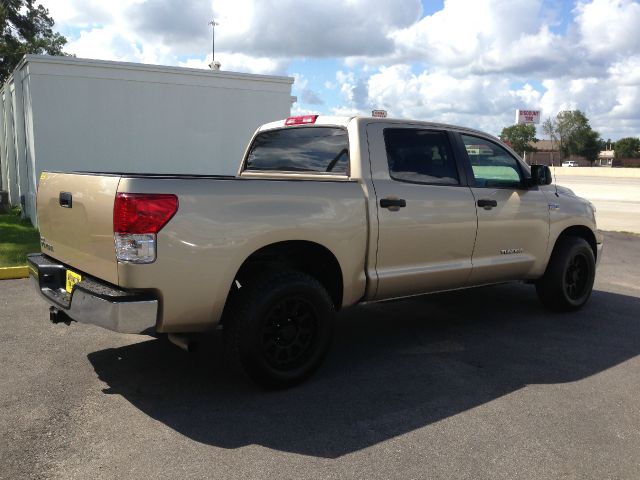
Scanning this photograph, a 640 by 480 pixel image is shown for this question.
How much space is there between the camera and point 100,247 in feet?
11.6

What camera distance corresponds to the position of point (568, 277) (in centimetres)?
610

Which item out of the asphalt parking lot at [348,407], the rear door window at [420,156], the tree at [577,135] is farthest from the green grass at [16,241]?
the tree at [577,135]

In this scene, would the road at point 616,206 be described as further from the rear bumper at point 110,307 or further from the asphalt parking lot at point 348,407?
the rear bumper at point 110,307

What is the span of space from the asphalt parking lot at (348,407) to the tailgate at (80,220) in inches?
34.2

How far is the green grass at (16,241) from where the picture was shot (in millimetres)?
7947

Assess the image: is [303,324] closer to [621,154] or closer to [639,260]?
[639,260]

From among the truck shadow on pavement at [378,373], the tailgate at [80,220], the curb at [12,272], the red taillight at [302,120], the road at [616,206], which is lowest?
the road at [616,206]

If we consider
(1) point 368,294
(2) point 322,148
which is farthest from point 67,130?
(1) point 368,294

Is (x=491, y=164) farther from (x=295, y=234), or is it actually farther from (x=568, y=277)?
(x=295, y=234)

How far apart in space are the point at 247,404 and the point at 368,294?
49.2 inches

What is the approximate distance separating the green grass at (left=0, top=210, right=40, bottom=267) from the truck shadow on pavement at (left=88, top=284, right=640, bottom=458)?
13.3 feet

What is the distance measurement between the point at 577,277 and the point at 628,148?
4601 inches

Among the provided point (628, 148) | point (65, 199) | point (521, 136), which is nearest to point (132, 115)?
point (65, 199)

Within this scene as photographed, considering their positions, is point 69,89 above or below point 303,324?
above
